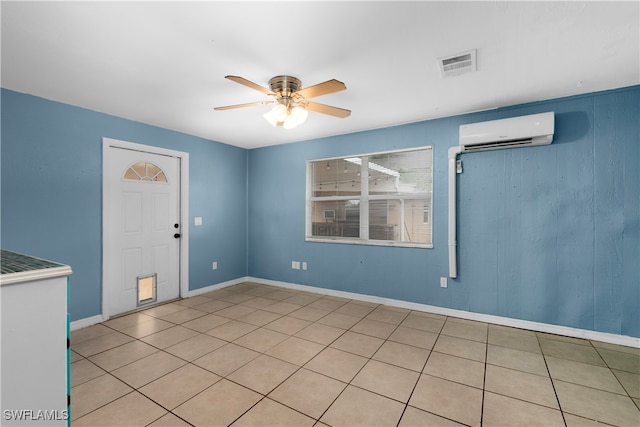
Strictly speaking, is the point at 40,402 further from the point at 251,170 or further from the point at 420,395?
the point at 251,170

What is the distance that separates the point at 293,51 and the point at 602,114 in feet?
Result: 9.97

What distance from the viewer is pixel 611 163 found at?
281 cm

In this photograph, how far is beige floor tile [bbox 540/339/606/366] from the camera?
2512 mm

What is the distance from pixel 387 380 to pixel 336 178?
2.95 metres

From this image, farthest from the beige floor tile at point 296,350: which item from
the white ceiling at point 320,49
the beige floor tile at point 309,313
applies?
the white ceiling at point 320,49

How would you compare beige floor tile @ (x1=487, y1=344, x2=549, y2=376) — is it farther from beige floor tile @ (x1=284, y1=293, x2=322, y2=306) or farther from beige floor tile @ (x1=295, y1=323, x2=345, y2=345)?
beige floor tile @ (x1=284, y1=293, x2=322, y2=306)

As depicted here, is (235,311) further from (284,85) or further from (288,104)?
(284,85)

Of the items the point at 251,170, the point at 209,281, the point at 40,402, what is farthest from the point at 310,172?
the point at 40,402

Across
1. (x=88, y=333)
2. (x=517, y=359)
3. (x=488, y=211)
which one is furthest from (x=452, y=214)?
(x=88, y=333)

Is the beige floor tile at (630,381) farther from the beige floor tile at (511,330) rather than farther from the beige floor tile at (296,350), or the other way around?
the beige floor tile at (296,350)

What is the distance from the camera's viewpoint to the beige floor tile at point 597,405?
5.94 ft

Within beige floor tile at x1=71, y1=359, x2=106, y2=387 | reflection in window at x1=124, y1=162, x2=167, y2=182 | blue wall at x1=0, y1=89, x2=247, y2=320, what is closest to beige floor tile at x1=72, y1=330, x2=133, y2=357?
beige floor tile at x1=71, y1=359, x2=106, y2=387

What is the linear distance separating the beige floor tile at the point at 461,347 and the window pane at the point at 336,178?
7.29ft

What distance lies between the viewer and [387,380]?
2.21 metres
